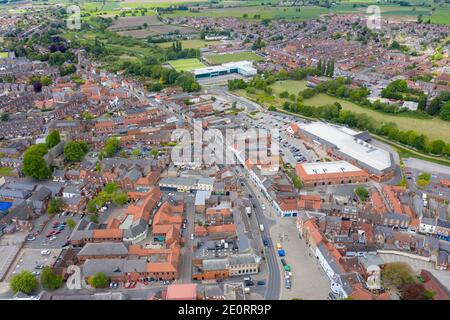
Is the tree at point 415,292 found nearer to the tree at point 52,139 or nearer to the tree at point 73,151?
the tree at point 73,151

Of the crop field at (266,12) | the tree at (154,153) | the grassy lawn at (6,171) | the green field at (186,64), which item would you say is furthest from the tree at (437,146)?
the crop field at (266,12)

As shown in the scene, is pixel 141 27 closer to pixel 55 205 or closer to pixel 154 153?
pixel 154 153

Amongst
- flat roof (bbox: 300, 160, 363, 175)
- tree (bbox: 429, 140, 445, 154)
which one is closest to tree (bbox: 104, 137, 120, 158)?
flat roof (bbox: 300, 160, 363, 175)

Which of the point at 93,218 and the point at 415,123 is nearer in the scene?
the point at 93,218

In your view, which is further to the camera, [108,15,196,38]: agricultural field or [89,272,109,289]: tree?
[108,15,196,38]: agricultural field

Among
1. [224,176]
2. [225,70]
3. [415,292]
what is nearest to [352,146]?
[224,176]

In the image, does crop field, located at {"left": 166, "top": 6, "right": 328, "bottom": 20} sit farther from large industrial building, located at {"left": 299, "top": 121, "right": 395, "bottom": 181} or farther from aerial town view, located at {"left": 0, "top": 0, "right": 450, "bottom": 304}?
large industrial building, located at {"left": 299, "top": 121, "right": 395, "bottom": 181}
